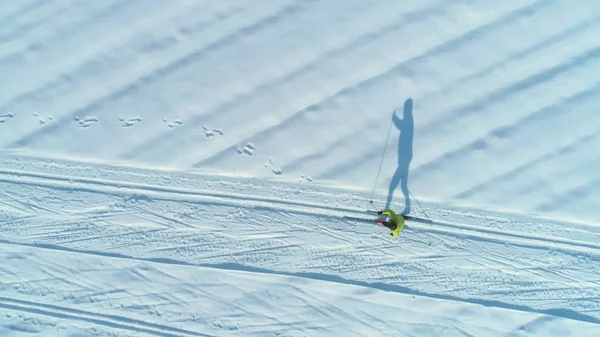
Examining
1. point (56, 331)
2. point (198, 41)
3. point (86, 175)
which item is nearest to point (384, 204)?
point (198, 41)

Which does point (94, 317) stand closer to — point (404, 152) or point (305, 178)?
point (305, 178)

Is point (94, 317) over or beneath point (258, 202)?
beneath

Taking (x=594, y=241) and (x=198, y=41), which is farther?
(x=198, y=41)

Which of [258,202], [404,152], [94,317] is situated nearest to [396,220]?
[404,152]

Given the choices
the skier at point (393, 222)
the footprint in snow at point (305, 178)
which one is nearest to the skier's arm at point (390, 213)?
the skier at point (393, 222)

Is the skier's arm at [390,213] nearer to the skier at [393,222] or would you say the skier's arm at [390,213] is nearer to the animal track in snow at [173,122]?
the skier at [393,222]

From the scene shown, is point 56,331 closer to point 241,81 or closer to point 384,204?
point 241,81
